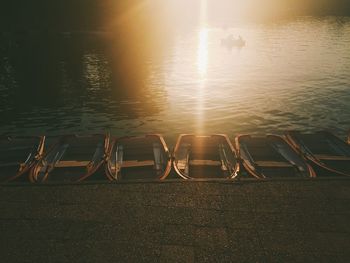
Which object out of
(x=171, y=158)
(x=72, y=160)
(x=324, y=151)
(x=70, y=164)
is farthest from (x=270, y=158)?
(x=72, y=160)

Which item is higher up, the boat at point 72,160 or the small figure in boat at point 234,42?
the small figure in boat at point 234,42

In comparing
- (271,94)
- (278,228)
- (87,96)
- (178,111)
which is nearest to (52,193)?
(278,228)

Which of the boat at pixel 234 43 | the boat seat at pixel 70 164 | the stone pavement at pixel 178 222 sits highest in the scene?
the boat at pixel 234 43

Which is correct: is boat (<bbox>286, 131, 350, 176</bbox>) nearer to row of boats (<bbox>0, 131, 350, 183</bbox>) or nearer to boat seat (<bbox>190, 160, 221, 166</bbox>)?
row of boats (<bbox>0, 131, 350, 183</bbox>)

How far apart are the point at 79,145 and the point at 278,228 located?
11.0 meters

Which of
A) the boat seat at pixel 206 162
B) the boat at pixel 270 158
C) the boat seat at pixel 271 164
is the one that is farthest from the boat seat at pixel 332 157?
the boat seat at pixel 206 162

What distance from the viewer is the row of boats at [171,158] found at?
1309 cm

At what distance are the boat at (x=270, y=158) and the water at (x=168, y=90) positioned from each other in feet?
23.9

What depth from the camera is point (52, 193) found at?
11102 mm

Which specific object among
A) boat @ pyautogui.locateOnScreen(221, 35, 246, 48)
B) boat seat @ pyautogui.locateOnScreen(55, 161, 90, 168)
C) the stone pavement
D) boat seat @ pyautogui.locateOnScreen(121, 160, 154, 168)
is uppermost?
boat @ pyautogui.locateOnScreen(221, 35, 246, 48)

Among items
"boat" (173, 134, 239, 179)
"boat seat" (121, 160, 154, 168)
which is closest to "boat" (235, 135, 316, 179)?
"boat" (173, 134, 239, 179)

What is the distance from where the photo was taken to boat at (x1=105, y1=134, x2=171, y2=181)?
1323 cm

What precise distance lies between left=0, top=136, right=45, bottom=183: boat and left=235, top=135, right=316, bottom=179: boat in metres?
9.13

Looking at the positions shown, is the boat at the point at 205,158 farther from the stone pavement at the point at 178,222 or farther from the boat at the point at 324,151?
the boat at the point at 324,151
